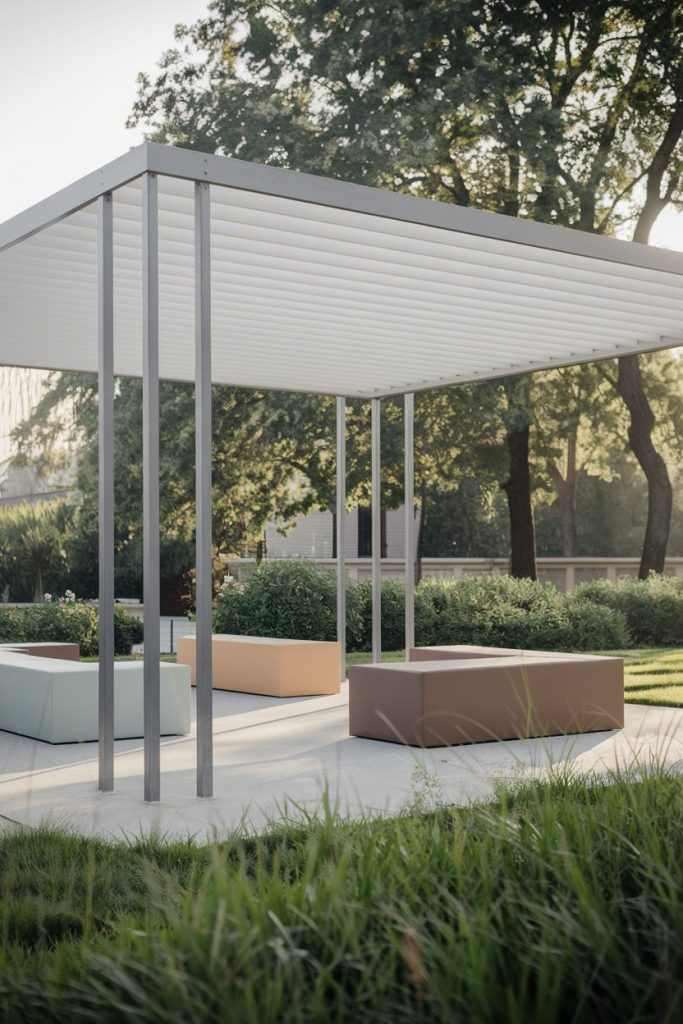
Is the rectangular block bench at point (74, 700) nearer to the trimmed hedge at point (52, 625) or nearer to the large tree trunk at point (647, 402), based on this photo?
the trimmed hedge at point (52, 625)

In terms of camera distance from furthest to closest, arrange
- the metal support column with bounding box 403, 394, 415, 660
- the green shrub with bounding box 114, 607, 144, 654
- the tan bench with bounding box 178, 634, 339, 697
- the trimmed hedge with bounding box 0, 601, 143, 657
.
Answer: the green shrub with bounding box 114, 607, 144, 654, the trimmed hedge with bounding box 0, 601, 143, 657, the metal support column with bounding box 403, 394, 415, 660, the tan bench with bounding box 178, 634, 339, 697

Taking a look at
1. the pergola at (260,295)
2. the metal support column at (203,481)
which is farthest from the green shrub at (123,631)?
the metal support column at (203,481)

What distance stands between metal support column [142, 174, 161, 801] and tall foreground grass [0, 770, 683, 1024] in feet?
8.69

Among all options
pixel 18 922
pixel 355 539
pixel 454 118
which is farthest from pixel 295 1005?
pixel 355 539

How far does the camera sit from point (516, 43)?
21812 millimetres

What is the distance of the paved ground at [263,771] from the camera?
20.1ft

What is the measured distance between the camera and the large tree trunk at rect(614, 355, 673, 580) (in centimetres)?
2292

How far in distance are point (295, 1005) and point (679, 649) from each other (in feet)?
59.7

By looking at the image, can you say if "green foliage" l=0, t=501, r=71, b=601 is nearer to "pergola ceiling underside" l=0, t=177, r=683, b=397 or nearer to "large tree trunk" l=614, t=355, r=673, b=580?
"large tree trunk" l=614, t=355, r=673, b=580

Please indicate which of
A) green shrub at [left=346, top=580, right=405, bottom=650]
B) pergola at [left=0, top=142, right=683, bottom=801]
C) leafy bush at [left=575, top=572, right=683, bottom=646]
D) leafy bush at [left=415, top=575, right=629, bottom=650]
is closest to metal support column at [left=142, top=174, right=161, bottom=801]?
pergola at [left=0, top=142, right=683, bottom=801]

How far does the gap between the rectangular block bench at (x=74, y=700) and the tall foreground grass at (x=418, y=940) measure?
4.96 metres

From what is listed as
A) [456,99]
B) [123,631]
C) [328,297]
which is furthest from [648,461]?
[328,297]

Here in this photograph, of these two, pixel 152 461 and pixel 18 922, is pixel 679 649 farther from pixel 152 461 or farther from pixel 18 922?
pixel 18 922

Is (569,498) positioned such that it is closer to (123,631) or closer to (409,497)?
(123,631)
